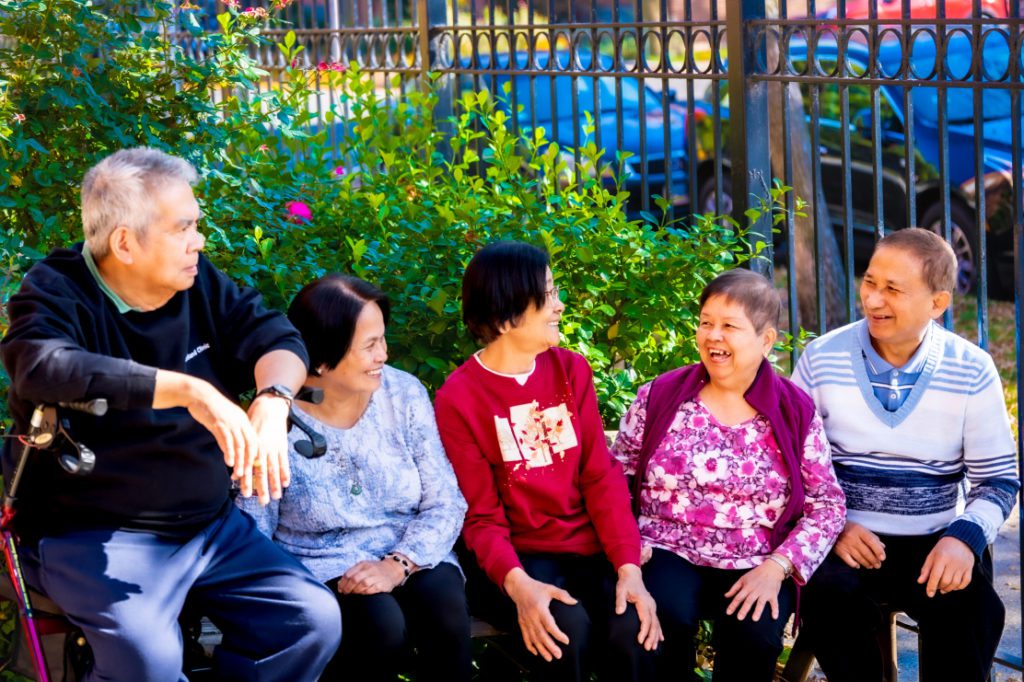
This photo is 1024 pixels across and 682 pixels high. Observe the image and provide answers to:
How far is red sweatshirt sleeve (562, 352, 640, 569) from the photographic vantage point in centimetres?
340

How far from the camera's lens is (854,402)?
11.7 ft

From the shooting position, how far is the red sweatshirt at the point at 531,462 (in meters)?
3.46

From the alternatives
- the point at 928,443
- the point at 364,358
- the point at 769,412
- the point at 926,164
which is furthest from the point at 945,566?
the point at 926,164

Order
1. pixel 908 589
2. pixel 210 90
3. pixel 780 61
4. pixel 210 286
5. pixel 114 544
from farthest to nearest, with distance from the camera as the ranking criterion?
pixel 210 90 < pixel 780 61 < pixel 908 589 < pixel 210 286 < pixel 114 544

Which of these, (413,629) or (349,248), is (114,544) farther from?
(349,248)

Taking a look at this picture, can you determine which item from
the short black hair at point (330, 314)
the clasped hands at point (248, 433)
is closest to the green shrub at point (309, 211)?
the short black hair at point (330, 314)

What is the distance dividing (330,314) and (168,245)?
569 millimetres

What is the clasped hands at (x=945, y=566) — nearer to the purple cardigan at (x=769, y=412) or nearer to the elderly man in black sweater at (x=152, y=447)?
the purple cardigan at (x=769, y=412)

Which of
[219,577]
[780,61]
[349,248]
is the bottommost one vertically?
[219,577]

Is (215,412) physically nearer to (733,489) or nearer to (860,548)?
(733,489)

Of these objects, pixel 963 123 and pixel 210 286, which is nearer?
pixel 210 286

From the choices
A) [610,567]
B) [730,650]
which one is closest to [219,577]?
[610,567]

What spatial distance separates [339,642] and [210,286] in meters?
0.90

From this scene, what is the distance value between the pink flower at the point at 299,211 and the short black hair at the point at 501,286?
939 millimetres
